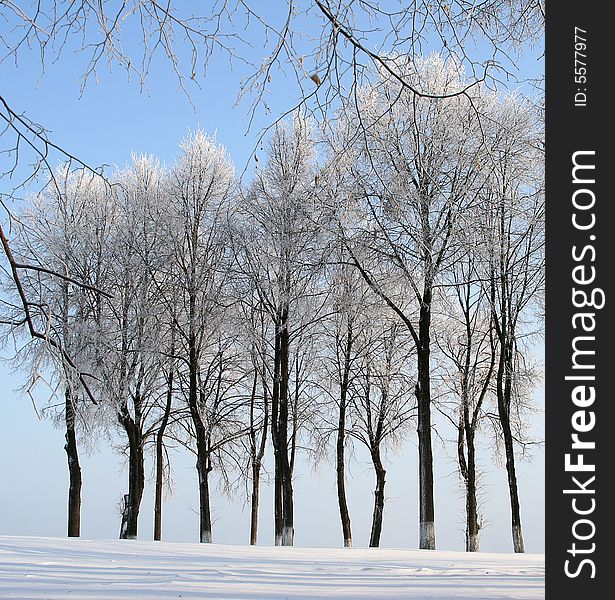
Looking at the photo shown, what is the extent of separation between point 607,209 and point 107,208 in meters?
16.9

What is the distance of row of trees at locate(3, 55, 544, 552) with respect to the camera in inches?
573

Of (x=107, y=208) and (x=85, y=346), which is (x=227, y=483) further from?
(x=107, y=208)

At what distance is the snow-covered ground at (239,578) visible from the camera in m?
3.89

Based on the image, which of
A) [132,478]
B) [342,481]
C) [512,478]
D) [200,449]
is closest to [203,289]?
[200,449]

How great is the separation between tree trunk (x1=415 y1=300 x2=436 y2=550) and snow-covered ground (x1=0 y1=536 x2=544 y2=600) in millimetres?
7259

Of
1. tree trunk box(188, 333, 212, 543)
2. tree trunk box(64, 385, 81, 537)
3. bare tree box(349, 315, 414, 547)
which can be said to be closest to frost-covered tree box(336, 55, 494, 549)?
bare tree box(349, 315, 414, 547)

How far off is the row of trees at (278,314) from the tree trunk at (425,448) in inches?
2.1

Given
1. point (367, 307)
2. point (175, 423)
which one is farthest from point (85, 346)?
point (367, 307)

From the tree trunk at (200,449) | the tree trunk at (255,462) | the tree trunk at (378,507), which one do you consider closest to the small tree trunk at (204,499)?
the tree trunk at (200,449)

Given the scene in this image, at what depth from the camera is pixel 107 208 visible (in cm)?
1883

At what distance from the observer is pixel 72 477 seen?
693 inches

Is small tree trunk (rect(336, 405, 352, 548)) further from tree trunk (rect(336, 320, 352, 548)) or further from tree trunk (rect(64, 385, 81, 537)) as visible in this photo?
tree trunk (rect(64, 385, 81, 537))

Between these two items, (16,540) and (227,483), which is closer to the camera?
(16,540)

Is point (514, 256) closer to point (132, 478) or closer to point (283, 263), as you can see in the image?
point (283, 263)
